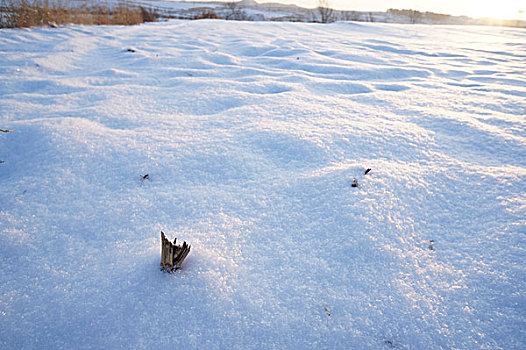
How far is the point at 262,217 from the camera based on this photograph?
848mm

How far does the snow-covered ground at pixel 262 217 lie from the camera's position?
569mm

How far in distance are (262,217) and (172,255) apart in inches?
12.4

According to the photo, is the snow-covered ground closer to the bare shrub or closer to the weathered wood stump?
the weathered wood stump

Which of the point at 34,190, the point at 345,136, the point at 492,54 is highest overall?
the point at 492,54

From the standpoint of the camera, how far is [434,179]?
3.30 ft

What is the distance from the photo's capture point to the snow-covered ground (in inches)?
22.4

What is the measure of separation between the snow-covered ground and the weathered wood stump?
1.1 inches

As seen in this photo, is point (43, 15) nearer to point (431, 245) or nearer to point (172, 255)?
point (172, 255)

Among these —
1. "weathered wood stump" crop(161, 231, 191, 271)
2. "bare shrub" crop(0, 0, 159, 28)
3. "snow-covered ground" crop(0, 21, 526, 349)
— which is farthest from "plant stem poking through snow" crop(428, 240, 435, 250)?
"bare shrub" crop(0, 0, 159, 28)

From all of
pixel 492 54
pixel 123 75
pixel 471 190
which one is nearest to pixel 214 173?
pixel 471 190

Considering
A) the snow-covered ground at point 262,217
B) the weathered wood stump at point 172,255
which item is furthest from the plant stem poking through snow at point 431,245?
the weathered wood stump at point 172,255

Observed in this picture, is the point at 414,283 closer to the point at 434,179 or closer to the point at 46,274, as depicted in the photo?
the point at 434,179

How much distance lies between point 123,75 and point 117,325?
2.22m

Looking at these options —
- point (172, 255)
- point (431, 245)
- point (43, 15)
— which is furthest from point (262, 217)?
point (43, 15)
